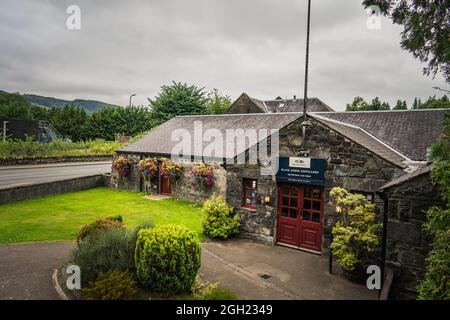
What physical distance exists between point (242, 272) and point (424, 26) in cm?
839

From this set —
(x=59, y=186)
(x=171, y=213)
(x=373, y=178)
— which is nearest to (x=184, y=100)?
(x=59, y=186)

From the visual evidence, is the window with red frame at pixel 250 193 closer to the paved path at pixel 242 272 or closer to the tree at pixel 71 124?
the paved path at pixel 242 272

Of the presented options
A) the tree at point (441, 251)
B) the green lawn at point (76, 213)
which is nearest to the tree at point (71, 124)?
the green lawn at point (76, 213)

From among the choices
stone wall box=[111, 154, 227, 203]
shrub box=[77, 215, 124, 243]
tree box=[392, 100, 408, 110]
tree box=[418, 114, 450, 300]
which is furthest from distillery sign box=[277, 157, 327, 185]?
tree box=[392, 100, 408, 110]

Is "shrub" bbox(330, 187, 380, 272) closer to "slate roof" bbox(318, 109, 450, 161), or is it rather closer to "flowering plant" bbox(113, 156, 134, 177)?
"slate roof" bbox(318, 109, 450, 161)

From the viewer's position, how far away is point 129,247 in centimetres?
700

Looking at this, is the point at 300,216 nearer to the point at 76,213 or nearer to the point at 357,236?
the point at 357,236

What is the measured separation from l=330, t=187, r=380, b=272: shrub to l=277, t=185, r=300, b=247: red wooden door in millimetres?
2002

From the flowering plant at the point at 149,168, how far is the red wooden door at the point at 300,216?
10.1 meters

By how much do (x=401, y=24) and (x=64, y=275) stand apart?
1153cm

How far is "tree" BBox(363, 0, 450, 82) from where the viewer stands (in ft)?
23.8
